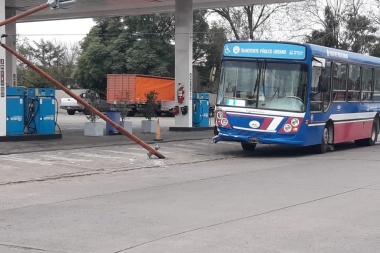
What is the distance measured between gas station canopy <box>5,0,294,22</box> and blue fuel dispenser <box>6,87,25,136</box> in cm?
1143

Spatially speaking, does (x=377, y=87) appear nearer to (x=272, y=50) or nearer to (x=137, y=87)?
(x=272, y=50)

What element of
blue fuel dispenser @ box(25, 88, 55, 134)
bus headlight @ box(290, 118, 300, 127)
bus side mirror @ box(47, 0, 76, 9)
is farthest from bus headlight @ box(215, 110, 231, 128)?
blue fuel dispenser @ box(25, 88, 55, 134)

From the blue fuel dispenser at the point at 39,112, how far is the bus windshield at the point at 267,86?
738cm

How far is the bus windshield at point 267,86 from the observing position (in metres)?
18.2

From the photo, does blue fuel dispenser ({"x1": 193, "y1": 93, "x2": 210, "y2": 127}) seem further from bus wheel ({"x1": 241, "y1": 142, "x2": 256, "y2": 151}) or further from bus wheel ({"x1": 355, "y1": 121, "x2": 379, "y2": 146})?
bus wheel ({"x1": 241, "y1": 142, "x2": 256, "y2": 151})

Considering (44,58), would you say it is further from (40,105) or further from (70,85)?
(40,105)

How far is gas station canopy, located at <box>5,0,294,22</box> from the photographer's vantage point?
3247 cm

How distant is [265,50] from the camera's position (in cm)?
1855

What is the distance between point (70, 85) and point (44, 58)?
53.0 feet

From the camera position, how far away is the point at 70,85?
65.1m

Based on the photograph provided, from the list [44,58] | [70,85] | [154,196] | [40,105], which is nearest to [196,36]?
[70,85]

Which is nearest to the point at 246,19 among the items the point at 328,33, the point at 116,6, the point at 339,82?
the point at 328,33

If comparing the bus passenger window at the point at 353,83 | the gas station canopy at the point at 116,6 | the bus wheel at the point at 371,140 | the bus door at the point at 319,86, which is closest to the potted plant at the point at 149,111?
the gas station canopy at the point at 116,6

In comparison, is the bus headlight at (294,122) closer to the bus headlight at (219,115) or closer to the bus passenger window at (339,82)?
the bus headlight at (219,115)
